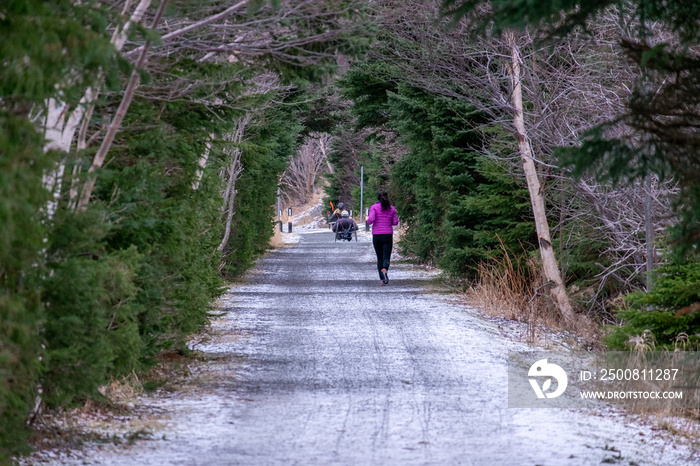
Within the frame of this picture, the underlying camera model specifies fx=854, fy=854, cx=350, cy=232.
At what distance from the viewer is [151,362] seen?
7668 millimetres

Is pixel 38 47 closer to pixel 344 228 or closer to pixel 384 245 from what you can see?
pixel 384 245

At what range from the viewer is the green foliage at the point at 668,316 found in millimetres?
7738

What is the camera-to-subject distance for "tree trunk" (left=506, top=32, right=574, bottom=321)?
44.6 feet

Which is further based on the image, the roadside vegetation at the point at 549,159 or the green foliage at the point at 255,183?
the green foliage at the point at 255,183

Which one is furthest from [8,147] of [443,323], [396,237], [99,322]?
[396,237]

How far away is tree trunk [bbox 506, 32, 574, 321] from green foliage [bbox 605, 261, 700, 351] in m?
5.50

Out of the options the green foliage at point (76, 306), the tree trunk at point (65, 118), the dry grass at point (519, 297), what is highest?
the tree trunk at point (65, 118)

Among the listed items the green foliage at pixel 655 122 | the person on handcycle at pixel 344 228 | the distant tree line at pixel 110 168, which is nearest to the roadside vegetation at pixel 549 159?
the green foliage at pixel 655 122

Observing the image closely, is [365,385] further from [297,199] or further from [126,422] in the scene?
[297,199]

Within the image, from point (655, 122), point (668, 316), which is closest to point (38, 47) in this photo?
point (655, 122)

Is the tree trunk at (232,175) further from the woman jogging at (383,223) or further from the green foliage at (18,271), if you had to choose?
the green foliage at (18,271)

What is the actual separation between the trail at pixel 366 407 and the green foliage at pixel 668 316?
3.92ft

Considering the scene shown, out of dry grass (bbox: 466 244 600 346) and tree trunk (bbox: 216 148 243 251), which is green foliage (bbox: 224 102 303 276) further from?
dry grass (bbox: 466 244 600 346)

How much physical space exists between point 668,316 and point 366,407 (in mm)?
2943
